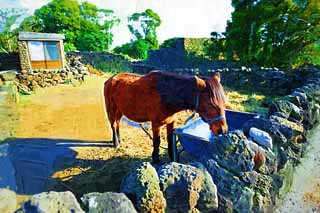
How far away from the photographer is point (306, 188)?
294 centimetres

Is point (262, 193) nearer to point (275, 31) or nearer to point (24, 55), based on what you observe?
point (275, 31)

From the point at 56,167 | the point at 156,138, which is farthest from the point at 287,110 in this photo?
the point at 56,167

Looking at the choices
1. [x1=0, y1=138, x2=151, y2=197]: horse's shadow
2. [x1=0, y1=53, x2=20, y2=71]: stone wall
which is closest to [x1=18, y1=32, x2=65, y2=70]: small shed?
[x1=0, y1=53, x2=20, y2=71]: stone wall

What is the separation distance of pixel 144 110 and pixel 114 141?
141 cm

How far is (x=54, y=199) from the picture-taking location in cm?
115

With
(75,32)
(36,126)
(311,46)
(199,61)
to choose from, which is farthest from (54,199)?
(75,32)

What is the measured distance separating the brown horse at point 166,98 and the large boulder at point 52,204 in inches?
74.4

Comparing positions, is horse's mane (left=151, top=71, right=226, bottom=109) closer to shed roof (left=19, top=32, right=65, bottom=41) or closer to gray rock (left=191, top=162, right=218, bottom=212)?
gray rock (left=191, top=162, right=218, bottom=212)

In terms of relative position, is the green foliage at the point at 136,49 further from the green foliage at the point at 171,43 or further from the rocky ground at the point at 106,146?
the rocky ground at the point at 106,146

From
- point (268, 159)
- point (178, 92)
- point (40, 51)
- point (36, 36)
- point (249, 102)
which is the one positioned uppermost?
point (36, 36)

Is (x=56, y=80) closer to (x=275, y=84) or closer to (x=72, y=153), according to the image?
(x=72, y=153)

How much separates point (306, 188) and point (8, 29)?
2370 cm

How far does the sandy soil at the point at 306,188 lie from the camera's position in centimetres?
261

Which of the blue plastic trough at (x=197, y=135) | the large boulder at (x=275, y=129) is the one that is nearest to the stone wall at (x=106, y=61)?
the blue plastic trough at (x=197, y=135)
